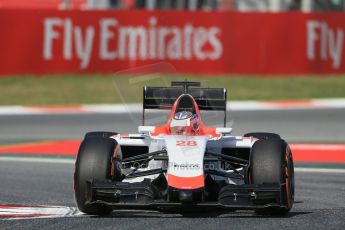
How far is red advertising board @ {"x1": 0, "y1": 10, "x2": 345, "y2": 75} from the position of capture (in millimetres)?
22844

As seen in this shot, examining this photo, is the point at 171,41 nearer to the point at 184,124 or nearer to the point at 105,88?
the point at 105,88

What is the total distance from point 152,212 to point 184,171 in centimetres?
89

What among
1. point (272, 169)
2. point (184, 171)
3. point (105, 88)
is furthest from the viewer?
point (105, 88)

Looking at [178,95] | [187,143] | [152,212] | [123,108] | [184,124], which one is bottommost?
[152,212]

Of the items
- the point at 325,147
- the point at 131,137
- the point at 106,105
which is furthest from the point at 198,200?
the point at 106,105

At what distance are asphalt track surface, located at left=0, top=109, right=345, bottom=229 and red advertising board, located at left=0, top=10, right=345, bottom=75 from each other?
14.6 feet

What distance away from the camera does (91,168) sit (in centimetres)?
903

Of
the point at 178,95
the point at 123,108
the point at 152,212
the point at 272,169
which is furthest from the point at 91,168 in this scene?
the point at 123,108

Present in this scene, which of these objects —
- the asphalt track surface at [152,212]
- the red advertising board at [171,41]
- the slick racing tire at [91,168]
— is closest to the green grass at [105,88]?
the red advertising board at [171,41]

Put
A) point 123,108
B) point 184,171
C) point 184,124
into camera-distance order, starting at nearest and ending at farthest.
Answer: point 184,171 → point 184,124 → point 123,108

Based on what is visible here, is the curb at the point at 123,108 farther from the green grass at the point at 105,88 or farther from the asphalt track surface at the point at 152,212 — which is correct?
the green grass at the point at 105,88

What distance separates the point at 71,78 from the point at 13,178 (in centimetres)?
1101

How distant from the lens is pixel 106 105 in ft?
65.3

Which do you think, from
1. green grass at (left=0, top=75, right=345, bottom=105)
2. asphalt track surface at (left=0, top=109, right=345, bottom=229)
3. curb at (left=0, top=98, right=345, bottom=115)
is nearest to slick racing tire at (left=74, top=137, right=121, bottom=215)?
asphalt track surface at (left=0, top=109, right=345, bottom=229)
